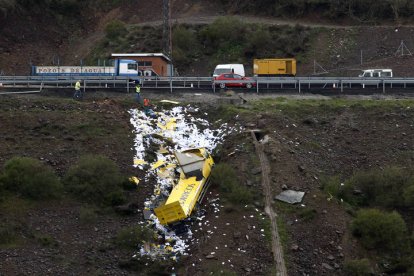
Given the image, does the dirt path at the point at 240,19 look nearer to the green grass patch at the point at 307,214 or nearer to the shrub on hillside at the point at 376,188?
the shrub on hillside at the point at 376,188

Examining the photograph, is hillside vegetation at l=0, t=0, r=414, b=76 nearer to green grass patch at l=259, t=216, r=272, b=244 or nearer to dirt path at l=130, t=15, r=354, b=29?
dirt path at l=130, t=15, r=354, b=29

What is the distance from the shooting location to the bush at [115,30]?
6894 centimetres

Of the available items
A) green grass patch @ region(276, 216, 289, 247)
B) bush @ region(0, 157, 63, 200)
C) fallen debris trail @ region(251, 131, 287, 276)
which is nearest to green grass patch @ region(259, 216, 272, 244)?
fallen debris trail @ region(251, 131, 287, 276)

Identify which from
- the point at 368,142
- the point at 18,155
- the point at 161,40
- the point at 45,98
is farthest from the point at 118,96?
the point at 161,40

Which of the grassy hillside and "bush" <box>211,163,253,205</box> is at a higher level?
the grassy hillside

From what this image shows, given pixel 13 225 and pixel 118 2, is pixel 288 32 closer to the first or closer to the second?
pixel 118 2

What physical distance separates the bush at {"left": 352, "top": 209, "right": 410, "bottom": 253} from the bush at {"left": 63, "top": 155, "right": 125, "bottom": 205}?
9119 millimetres

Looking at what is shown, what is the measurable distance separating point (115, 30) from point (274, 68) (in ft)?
55.6

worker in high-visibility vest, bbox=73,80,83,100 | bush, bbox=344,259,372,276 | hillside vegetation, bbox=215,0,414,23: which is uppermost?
hillside vegetation, bbox=215,0,414,23

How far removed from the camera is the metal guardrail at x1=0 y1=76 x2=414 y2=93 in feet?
152

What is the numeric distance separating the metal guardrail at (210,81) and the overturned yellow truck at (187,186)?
11881 mm

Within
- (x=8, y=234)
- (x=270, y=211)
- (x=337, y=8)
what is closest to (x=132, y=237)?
(x=8, y=234)

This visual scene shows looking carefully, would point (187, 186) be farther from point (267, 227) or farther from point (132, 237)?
point (267, 227)

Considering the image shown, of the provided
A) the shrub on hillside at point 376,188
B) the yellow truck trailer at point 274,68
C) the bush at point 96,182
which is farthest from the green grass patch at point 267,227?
the yellow truck trailer at point 274,68
